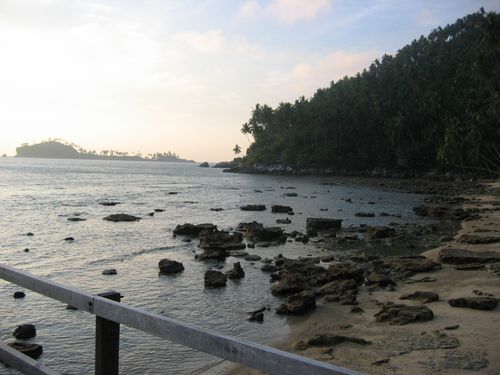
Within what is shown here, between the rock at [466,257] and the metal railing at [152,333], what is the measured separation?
Answer: 18033mm

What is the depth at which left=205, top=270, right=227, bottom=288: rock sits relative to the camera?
1719 centimetres

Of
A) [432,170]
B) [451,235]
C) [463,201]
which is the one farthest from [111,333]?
[432,170]

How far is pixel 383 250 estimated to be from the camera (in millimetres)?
24938

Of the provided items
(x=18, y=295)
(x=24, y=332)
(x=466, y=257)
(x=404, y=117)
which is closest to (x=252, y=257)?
(x=466, y=257)

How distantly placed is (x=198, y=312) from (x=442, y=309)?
24.3ft

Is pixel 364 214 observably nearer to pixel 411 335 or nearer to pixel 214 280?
pixel 214 280

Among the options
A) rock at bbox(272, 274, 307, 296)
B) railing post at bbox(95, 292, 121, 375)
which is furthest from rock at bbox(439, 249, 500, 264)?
railing post at bbox(95, 292, 121, 375)

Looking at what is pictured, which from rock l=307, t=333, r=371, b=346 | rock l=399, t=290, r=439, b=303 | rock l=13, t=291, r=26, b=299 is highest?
rock l=399, t=290, r=439, b=303

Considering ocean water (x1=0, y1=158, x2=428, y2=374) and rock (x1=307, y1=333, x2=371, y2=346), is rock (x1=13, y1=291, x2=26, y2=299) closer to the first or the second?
ocean water (x1=0, y1=158, x2=428, y2=374)

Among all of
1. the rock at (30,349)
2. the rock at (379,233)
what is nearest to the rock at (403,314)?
the rock at (30,349)

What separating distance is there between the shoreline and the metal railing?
614cm

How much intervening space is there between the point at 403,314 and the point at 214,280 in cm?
768

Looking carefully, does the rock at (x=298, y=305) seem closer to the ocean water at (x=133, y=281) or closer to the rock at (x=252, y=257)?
the ocean water at (x=133, y=281)

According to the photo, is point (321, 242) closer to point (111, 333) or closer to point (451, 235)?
point (451, 235)
